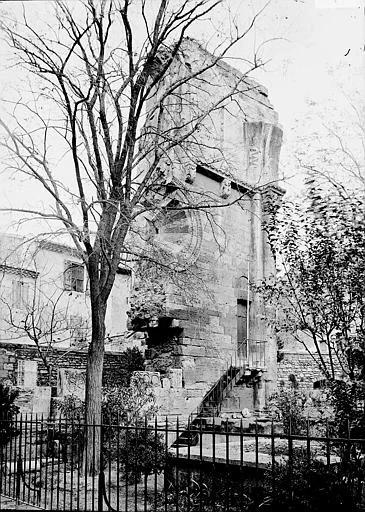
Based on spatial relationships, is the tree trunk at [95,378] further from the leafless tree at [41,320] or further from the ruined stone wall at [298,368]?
the ruined stone wall at [298,368]

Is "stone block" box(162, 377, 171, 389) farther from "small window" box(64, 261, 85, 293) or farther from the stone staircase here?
"small window" box(64, 261, 85, 293)

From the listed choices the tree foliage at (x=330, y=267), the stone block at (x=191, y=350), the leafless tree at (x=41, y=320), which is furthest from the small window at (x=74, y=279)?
the tree foliage at (x=330, y=267)

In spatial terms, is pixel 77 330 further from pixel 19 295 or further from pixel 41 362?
pixel 41 362

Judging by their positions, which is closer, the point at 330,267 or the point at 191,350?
the point at 330,267

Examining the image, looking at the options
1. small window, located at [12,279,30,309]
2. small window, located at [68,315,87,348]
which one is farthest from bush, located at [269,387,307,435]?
small window, located at [12,279,30,309]

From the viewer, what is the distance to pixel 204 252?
15.5m

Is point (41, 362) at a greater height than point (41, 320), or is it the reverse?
point (41, 320)

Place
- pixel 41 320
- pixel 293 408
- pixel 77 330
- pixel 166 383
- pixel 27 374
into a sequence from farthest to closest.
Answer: pixel 77 330
pixel 41 320
pixel 27 374
pixel 293 408
pixel 166 383

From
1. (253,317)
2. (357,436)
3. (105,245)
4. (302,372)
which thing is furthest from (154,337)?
(357,436)

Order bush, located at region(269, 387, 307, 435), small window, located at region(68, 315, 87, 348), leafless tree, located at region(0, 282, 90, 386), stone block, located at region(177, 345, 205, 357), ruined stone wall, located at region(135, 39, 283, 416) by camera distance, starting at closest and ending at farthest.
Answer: bush, located at region(269, 387, 307, 435), stone block, located at region(177, 345, 205, 357), ruined stone wall, located at region(135, 39, 283, 416), leafless tree, located at region(0, 282, 90, 386), small window, located at region(68, 315, 87, 348)

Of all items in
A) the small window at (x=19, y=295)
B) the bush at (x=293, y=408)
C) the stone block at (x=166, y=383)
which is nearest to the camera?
the bush at (x=293, y=408)

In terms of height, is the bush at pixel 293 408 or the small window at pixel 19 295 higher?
the small window at pixel 19 295

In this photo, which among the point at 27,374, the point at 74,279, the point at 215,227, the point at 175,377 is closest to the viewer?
the point at 175,377

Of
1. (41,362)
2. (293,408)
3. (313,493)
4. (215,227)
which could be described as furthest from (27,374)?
(313,493)
